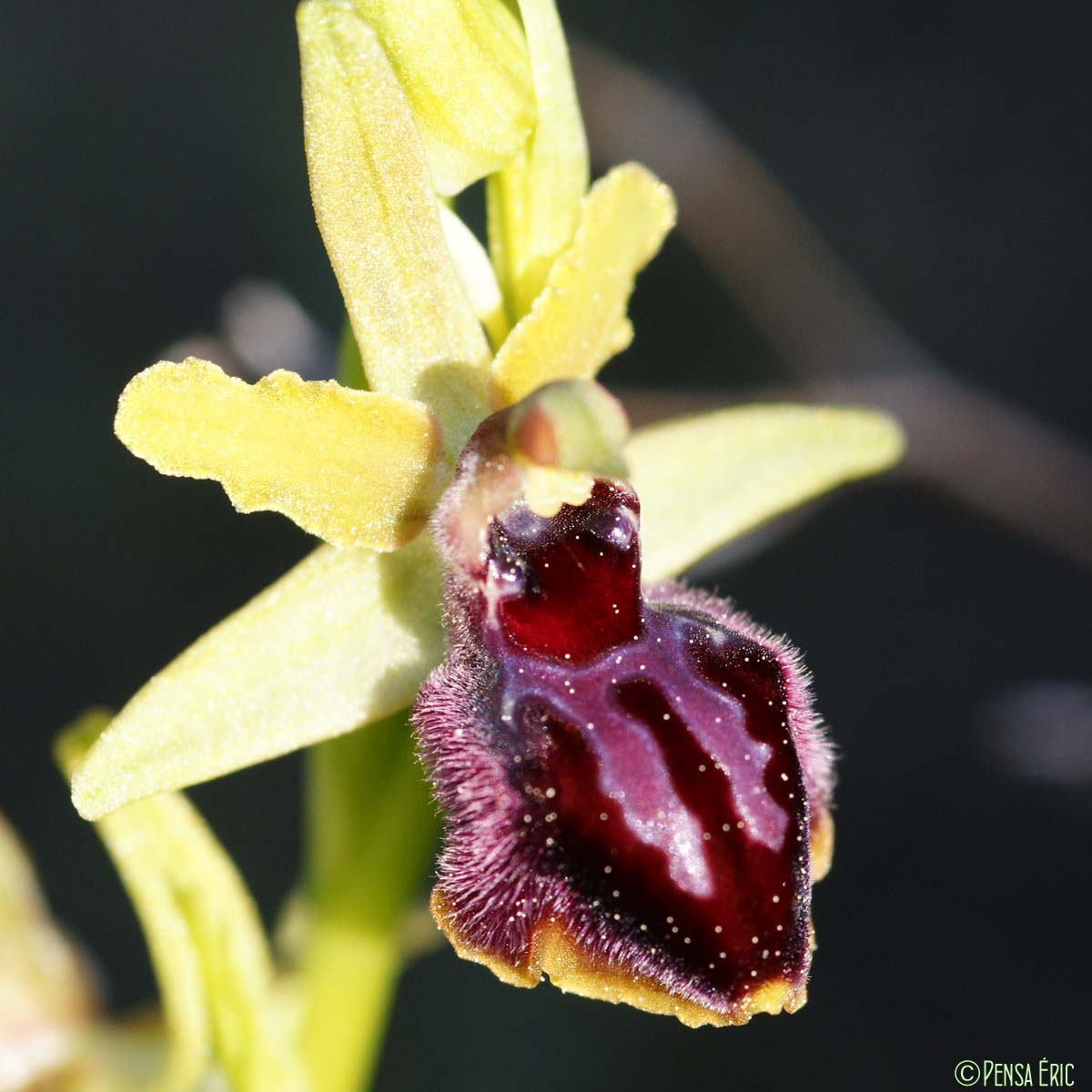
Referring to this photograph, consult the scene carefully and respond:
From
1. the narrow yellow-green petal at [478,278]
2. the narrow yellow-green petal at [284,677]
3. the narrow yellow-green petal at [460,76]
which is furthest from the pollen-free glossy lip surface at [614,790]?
the narrow yellow-green petal at [460,76]

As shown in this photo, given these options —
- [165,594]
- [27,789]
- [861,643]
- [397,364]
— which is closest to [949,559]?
[861,643]

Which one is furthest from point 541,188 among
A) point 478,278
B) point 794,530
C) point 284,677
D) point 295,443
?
point 794,530

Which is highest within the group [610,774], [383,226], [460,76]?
[460,76]

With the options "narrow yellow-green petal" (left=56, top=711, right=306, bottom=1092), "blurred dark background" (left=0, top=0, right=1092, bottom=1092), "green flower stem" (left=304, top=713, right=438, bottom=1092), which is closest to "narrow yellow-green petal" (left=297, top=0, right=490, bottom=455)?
"green flower stem" (left=304, top=713, right=438, bottom=1092)

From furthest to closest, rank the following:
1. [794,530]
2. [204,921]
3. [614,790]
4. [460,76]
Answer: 1. [794,530]
2. [204,921]
3. [460,76]
4. [614,790]

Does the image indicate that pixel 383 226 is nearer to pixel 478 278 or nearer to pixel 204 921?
pixel 478 278

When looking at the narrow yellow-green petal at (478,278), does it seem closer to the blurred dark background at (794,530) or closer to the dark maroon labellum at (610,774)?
the dark maroon labellum at (610,774)

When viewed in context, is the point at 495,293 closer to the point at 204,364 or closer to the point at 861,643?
the point at 204,364
